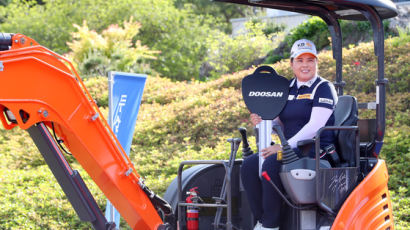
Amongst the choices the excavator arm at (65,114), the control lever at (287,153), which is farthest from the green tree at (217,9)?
the excavator arm at (65,114)

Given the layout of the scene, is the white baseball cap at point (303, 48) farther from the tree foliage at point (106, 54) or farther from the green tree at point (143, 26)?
the green tree at point (143, 26)

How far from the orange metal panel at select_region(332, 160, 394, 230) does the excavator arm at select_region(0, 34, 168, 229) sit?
1.44 meters

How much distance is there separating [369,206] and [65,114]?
242cm

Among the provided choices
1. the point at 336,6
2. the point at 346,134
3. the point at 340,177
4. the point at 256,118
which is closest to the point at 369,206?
the point at 340,177

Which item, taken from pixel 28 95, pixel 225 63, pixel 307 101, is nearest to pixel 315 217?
pixel 307 101

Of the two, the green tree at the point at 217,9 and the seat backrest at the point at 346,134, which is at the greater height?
the green tree at the point at 217,9

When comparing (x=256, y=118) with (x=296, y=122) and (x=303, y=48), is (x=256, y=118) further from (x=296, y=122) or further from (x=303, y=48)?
(x=303, y=48)

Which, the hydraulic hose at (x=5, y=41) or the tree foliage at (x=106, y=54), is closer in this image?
the hydraulic hose at (x=5, y=41)

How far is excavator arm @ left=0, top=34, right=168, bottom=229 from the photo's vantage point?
3803mm

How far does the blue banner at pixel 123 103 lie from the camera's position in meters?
6.48

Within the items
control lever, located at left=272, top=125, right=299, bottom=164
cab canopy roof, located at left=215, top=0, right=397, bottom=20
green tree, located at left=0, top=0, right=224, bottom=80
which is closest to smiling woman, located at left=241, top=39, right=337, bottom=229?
control lever, located at left=272, top=125, right=299, bottom=164

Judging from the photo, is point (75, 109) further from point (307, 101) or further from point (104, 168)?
point (307, 101)

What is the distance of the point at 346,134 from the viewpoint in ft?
15.6

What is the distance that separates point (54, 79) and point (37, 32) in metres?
21.0
